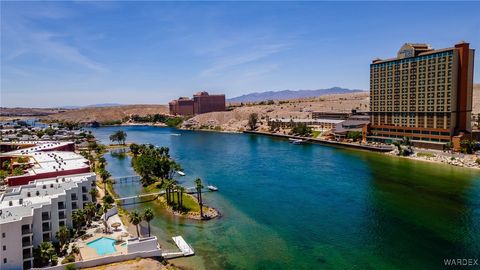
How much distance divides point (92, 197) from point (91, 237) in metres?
9.58

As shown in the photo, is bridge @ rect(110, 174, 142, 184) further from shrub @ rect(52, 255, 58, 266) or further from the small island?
shrub @ rect(52, 255, 58, 266)

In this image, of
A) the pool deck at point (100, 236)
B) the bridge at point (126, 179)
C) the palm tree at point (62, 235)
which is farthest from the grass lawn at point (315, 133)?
the palm tree at point (62, 235)

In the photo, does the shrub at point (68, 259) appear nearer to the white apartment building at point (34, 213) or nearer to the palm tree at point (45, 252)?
the palm tree at point (45, 252)

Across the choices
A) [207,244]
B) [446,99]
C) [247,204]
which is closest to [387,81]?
[446,99]

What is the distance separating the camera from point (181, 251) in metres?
37.4

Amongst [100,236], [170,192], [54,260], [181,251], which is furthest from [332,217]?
[54,260]

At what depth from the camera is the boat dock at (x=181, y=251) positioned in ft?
119

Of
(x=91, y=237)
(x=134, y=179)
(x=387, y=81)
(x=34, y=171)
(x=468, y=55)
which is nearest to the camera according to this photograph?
(x=91, y=237)

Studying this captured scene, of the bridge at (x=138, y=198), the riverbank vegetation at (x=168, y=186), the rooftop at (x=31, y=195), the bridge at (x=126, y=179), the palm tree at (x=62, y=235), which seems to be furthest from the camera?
the bridge at (x=126, y=179)

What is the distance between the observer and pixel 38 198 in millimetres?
38594

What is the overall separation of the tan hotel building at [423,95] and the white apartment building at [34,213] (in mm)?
81626

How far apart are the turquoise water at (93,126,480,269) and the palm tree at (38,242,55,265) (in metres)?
11.3

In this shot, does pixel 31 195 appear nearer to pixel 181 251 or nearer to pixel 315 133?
pixel 181 251

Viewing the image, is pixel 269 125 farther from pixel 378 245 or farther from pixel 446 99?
pixel 378 245
